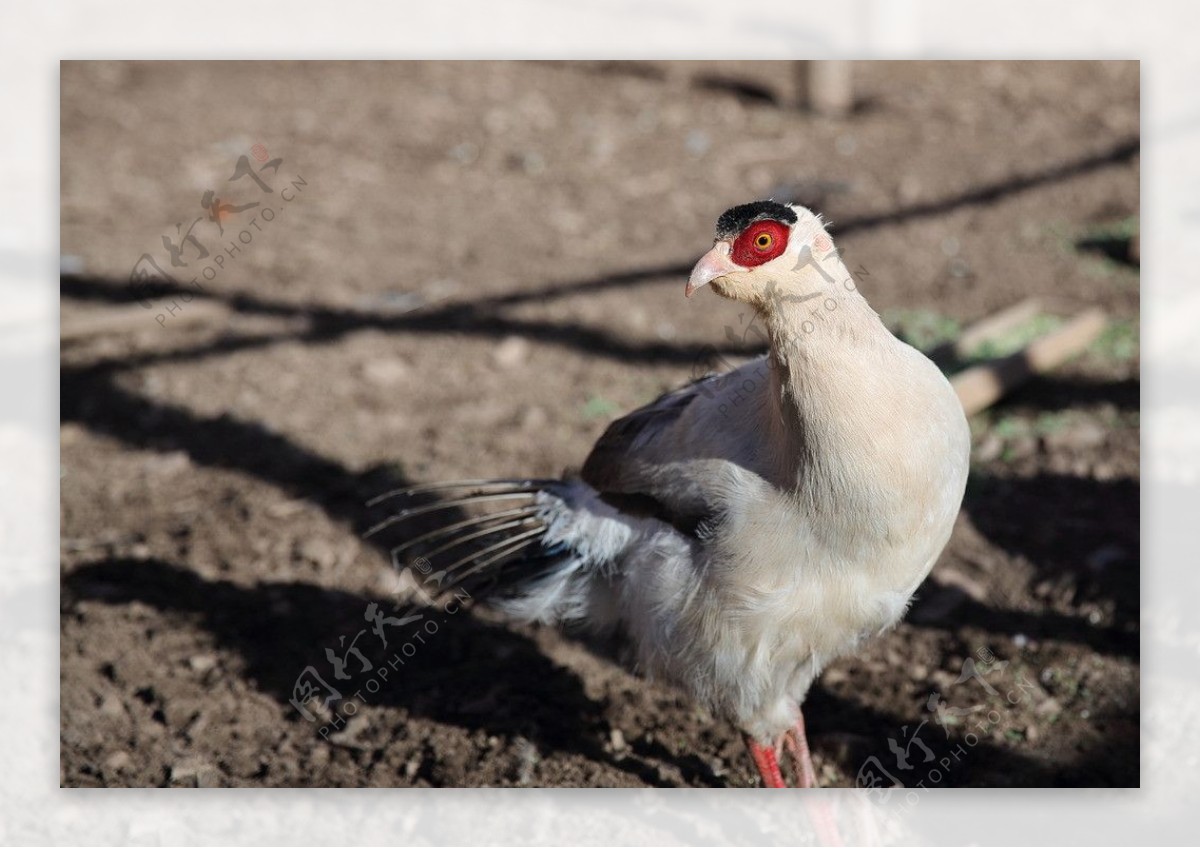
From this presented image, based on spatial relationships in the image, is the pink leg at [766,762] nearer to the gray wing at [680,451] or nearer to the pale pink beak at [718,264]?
the gray wing at [680,451]

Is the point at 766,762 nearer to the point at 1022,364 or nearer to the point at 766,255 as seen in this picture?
the point at 766,255

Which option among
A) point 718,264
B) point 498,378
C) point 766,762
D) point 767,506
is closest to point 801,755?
point 766,762

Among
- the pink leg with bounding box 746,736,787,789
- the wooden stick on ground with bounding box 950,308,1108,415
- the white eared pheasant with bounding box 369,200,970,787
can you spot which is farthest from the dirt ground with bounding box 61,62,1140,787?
the white eared pheasant with bounding box 369,200,970,787

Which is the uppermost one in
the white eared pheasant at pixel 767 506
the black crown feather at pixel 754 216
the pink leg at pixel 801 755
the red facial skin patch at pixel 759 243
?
the black crown feather at pixel 754 216

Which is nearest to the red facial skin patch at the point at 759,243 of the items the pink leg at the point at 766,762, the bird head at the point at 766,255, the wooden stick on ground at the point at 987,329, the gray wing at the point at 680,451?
the bird head at the point at 766,255

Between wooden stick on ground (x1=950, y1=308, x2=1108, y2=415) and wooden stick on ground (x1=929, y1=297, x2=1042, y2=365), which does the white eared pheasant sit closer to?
wooden stick on ground (x1=950, y1=308, x2=1108, y2=415)

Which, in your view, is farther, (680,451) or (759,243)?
(680,451)

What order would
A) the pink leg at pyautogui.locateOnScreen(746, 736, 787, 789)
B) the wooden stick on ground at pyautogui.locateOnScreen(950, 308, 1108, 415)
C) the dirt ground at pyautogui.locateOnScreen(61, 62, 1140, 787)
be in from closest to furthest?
the pink leg at pyautogui.locateOnScreen(746, 736, 787, 789) → the dirt ground at pyautogui.locateOnScreen(61, 62, 1140, 787) → the wooden stick on ground at pyautogui.locateOnScreen(950, 308, 1108, 415)
